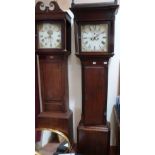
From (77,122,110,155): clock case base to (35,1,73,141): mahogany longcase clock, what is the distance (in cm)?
18

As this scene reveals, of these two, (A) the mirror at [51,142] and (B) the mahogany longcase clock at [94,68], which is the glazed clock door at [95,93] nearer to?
(B) the mahogany longcase clock at [94,68]

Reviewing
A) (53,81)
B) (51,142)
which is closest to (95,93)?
(53,81)

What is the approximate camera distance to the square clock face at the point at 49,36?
2.16m

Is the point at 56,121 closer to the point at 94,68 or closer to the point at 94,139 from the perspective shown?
the point at 94,139

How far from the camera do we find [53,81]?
7.35ft

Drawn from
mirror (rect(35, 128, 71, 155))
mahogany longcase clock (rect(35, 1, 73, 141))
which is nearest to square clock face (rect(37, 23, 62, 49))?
mahogany longcase clock (rect(35, 1, 73, 141))

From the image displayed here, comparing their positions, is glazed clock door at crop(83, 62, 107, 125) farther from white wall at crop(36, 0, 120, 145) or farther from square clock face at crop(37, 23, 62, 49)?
square clock face at crop(37, 23, 62, 49)

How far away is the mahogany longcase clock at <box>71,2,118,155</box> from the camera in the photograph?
2023 millimetres
